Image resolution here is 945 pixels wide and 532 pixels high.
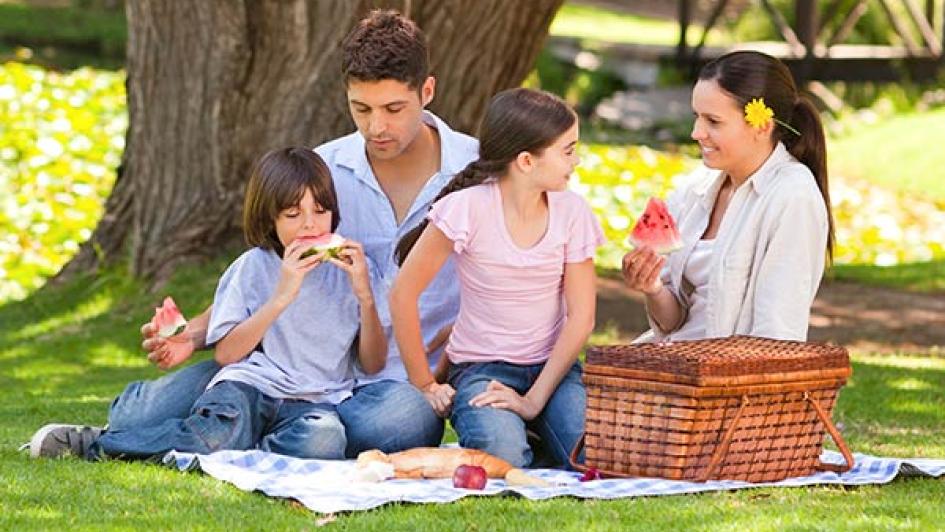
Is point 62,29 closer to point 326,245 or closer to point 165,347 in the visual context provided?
point 165,347

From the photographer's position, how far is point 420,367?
547cm

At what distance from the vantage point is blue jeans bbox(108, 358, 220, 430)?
550 cm

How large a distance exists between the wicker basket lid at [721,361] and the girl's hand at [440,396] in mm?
544

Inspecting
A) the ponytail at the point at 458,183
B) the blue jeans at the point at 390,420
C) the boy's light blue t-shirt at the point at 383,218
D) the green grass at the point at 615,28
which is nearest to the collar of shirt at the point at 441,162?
the boy's light blue t-shirt at the point at 383,218

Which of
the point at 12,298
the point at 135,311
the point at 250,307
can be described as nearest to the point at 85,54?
the point at 12,298

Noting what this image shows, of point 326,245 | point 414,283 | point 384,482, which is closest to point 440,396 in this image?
point 414,283

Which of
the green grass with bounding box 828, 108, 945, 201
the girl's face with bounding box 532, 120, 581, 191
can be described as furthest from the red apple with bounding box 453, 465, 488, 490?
the green grass with bounding box 828, 108, 945, 201

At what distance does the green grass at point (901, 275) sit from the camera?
1123 centimetres

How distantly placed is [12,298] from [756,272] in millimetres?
6095

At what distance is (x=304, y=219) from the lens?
543 centimetres

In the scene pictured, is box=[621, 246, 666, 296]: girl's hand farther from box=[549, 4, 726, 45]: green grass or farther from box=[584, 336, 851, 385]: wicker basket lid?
box=[549, 4, 726, 45]: green grass

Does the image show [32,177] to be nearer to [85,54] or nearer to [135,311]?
[135,311]

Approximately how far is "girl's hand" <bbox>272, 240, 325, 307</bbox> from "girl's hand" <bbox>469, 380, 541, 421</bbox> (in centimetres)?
61

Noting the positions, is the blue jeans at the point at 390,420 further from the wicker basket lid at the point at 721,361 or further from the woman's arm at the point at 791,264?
the woman's arm at the point at 791,264
